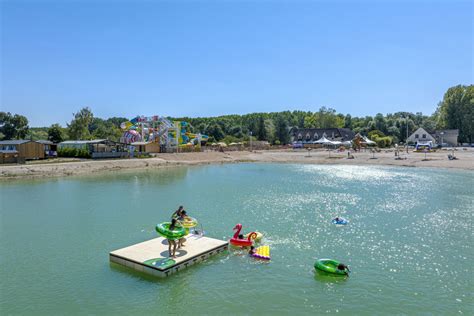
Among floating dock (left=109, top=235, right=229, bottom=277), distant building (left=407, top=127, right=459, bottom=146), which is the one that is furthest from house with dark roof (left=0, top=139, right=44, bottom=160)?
distant building (left=407, top=127, right=459, bottom=146)

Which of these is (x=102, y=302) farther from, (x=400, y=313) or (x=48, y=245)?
(x=400, y=313)

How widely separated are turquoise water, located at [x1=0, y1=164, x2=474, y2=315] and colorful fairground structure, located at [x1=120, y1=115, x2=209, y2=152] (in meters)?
46.9

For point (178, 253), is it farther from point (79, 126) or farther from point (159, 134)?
point (79, 126)

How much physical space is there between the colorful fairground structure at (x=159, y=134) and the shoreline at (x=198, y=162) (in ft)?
21.1

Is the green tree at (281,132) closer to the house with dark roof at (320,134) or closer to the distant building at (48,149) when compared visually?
the house with dark roof at (320,134)

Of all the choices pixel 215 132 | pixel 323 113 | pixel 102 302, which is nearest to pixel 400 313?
pixel 102 302

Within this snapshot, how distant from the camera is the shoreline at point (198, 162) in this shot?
159 feet

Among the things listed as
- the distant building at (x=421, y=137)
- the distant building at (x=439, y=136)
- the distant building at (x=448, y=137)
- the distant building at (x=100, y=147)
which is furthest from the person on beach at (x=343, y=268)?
the distant building at (x=448, y=137)

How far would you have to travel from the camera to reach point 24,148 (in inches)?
2245

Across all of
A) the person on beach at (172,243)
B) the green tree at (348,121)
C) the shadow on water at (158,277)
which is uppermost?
the green tree at (348,121)

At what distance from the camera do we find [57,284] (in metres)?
13.4

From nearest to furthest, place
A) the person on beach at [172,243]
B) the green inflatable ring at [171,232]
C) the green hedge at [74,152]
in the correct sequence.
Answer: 1. the green inflatable ring at [171,232]
2. the person on beach at [172,243]
3. the green hedge at [74,152]

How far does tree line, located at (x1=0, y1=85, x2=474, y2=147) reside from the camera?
8200cm

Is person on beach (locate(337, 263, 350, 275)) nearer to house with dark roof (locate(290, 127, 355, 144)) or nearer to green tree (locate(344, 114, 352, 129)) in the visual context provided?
house with dark roof (locate(290, 127, 355, 144))
